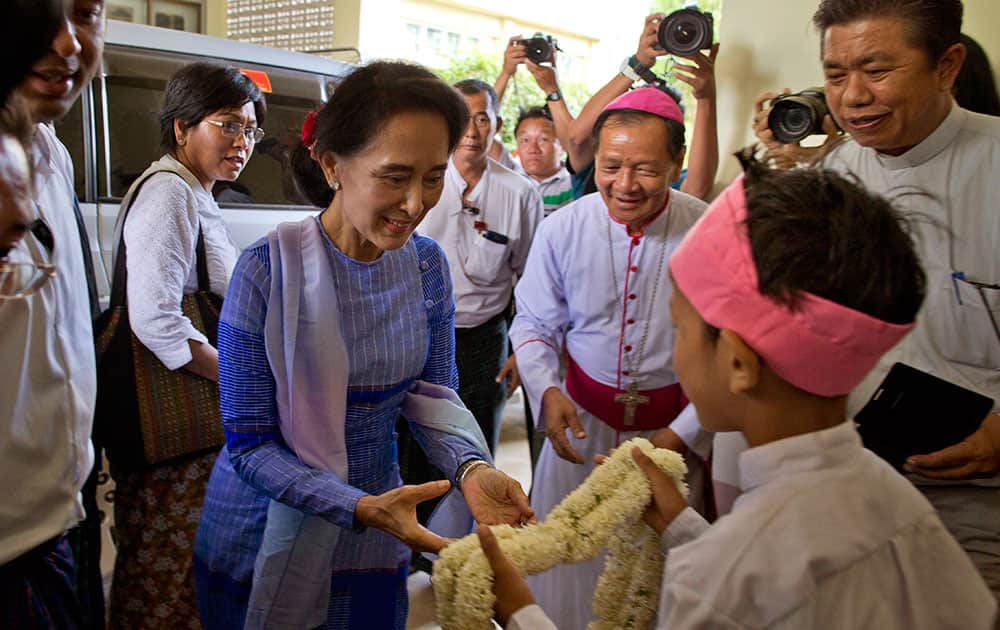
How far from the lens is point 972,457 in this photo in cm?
162

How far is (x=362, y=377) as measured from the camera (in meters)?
1.70

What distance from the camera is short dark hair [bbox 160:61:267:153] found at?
2.46 metres

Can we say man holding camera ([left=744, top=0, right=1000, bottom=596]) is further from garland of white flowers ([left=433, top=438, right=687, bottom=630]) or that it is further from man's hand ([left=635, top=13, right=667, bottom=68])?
man's hand ([left=635, top=13, right=667, bottom=68])

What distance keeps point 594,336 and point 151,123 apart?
107 inches

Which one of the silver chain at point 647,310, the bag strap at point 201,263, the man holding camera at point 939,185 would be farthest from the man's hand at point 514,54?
the man holding camera at point 939,185

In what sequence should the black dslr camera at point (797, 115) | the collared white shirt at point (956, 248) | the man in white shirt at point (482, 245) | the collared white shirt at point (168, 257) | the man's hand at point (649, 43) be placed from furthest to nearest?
the man in white shirt at point (482, 245) < the man's hand at point (649, 43) < the black dslr camera at point (797, 115) < the collared white shirt at point (168, 257) < the collared white shirt at point (956, 248)

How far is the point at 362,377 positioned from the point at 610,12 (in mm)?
11664

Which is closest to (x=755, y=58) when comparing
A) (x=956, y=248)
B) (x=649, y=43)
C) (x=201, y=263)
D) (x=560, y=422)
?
(x=649, y=43)

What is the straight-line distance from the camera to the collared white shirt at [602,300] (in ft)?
7.93

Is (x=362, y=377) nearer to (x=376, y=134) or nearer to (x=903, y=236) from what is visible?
(x=376, y=134)

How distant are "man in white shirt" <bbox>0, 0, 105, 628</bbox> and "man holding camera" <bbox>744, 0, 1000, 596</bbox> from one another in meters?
1.57

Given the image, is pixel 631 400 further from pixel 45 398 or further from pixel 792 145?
pixel 45 398

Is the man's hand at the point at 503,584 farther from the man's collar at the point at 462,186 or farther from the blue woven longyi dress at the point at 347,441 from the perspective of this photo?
the man's collar at the point at 462,186

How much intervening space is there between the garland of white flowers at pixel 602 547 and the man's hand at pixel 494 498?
219 mm
